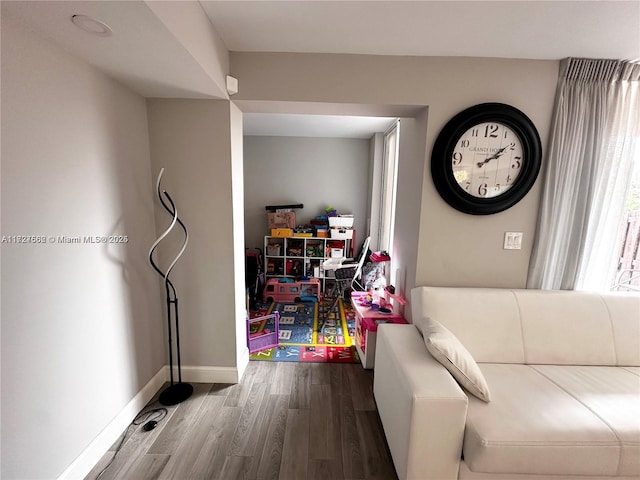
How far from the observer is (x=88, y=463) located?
4.52ft

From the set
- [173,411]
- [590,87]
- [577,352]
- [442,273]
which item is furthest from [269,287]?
[590,87]

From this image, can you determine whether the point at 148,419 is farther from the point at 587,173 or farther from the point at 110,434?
the point at 587,173

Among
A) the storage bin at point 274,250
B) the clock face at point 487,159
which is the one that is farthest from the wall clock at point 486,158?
the storage bin at point 274,250

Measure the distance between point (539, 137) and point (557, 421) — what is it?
1.70 m

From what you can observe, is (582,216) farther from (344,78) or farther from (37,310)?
(37,310)

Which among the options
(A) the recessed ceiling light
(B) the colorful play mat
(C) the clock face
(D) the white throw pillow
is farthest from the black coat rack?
(C) the clock face

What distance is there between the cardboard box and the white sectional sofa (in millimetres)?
2695

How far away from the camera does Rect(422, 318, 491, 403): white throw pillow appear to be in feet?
4.17

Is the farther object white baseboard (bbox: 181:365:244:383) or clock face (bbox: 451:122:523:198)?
white baseboard (bbox: 181:365:244:383)

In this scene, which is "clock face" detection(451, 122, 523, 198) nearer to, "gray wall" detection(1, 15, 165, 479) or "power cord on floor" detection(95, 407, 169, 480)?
"gray wall" detection(1, 15, 165, 479)

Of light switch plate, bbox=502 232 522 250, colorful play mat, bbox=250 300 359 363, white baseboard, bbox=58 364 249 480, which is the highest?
light switch plate, bbox=502 232 522 250

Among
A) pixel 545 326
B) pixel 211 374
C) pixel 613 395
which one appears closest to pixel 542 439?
pixel 613 395

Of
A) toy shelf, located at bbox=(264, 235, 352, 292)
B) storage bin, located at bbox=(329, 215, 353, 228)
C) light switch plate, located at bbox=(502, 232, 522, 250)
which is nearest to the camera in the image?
light switch plate, located at bbox=(502, 232, 522, 250)

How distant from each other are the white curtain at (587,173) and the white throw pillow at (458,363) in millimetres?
1064
